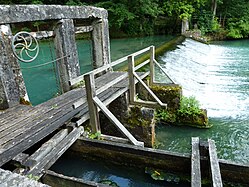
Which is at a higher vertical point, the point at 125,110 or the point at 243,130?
the point at 125,110

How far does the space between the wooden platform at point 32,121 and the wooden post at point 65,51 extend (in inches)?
37.4

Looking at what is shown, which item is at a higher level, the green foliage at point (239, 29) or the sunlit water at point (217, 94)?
the green foliage at point (239, 29)

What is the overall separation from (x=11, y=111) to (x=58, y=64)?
216 centimetres

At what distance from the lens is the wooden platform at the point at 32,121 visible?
10.9ft

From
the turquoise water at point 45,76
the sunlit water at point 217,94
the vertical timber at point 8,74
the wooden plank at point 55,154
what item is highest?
the vertical timber at point 8,74

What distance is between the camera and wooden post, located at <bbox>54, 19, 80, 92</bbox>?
6.02m

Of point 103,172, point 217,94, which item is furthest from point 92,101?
point 217,94

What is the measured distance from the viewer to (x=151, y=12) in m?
21.7

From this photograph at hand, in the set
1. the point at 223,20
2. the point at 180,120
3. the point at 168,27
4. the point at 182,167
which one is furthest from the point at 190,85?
the point at 223,20

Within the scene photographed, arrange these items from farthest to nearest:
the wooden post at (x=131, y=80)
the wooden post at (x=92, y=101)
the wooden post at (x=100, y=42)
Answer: the wooden post at (x=100, y=42), the wooden post at (x=131, y=80), the wooden post at (x=92, y=101)

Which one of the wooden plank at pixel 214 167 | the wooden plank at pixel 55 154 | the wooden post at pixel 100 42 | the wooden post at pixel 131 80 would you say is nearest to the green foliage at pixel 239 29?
the wooden post at pixel 100 42

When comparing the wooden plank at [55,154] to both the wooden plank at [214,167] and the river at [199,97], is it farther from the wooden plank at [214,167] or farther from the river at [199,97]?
the wooden plank at [214,167]

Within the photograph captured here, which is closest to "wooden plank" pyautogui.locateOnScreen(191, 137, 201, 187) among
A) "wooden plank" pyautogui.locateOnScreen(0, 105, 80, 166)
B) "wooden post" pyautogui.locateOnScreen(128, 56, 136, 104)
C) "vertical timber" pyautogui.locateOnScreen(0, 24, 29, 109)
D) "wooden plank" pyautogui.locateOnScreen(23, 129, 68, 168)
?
"wooden plank" pyautogui.locateOnScreen(23, 129, 68, 168)

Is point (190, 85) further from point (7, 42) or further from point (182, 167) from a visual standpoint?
point (7, 42)
